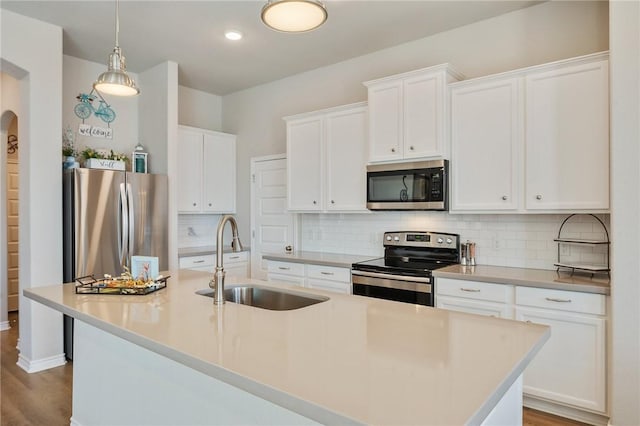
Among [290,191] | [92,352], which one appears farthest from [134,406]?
[290,191]

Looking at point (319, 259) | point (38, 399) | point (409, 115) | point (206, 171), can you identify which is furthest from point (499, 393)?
point (206, 171)

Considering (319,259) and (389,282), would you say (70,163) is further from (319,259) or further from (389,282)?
(389,282)

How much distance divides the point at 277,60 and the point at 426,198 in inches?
89.9

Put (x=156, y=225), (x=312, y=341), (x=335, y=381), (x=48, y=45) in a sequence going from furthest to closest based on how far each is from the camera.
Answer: (x=156, y=225) < (x=48, y=45) < (x=312, y=341) < (x=335, y=381)

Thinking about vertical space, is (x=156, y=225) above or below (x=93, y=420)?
above

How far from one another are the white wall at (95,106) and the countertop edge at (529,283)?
376cm

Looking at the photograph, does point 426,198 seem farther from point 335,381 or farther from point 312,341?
point 335,381

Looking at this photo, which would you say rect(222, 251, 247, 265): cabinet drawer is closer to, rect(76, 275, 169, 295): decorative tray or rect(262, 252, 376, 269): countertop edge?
rect(262, 252, 376, 269): countertop edge

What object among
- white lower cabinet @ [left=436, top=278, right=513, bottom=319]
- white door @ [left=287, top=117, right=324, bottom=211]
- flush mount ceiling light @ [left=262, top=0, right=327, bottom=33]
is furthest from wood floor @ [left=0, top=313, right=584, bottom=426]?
flush mount ceiling light @ [left=262, top=0, right=327, bottom=33]

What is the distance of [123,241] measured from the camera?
155 inches

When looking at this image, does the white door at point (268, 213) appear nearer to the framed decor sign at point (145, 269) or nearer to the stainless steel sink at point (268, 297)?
the stainless steel sink at point (268, 297)

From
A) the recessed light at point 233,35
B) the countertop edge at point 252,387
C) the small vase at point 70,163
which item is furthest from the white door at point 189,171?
the countertop edge at point 252,387

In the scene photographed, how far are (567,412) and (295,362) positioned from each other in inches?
94.2

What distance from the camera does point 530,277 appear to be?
2.80m
